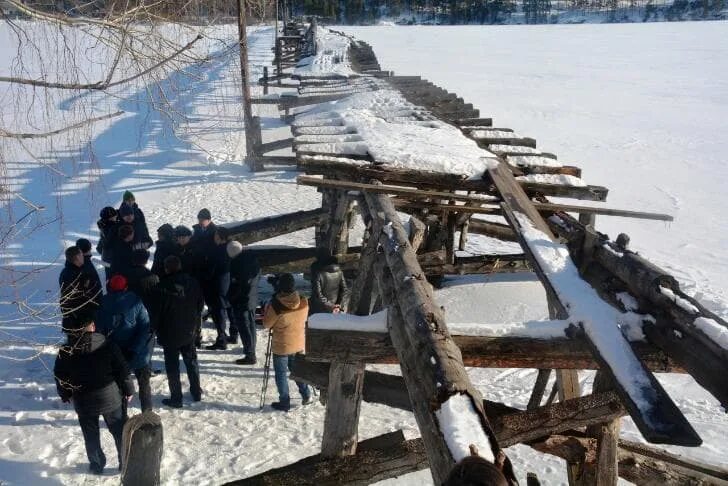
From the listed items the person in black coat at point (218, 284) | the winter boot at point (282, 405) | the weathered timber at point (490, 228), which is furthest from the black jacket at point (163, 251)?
the weathered timber at point (490, 228)

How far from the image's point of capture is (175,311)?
5.13 metres

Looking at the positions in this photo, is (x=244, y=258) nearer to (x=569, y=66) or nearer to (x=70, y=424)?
(x=70, y=424)

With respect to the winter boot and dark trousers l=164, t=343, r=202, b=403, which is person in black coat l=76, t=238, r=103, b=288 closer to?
dark trousers l=164, t=343, r=202, b=403

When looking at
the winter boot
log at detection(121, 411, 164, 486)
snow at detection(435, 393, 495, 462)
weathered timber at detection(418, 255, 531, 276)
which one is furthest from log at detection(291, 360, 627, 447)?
weathered timber at detection(418, 255, 531, 276)

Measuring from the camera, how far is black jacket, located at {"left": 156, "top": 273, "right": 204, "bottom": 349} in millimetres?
5117

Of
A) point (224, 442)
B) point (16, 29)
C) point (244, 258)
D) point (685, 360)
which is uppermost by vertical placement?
point (16, 29)

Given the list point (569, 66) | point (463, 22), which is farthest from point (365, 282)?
point (463, 22)

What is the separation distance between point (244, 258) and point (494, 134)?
2889 millimetres

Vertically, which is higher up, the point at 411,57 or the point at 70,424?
the point at 411,57

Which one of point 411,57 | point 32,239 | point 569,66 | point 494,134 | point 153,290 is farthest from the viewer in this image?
point 411,57

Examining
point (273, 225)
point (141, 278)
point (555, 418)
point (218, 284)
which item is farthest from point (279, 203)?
point (555, 418)

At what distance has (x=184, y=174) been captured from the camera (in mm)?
13414

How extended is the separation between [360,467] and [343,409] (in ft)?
1.03

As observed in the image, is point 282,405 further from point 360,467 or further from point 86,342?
point 360,467
